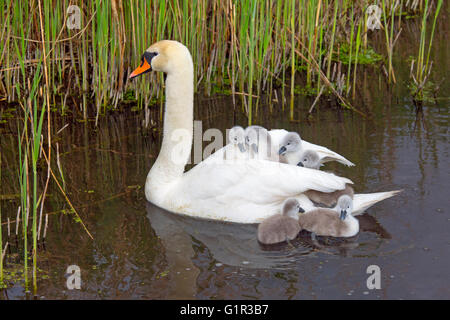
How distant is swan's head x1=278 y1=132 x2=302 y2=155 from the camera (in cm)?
620

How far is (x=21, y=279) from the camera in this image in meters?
4.84

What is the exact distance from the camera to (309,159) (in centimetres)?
Result: 619

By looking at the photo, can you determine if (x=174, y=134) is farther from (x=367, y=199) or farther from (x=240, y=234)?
(x=367, y=199)

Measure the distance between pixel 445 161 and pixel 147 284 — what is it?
3.13 m

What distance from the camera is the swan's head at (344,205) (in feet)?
17.2

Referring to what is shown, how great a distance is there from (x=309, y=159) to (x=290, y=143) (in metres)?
Result: 0.20

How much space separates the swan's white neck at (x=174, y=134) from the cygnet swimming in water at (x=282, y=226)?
1017 mm

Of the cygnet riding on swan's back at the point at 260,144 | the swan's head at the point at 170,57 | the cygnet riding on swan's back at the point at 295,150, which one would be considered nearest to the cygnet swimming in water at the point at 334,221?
the cygnet riding on swan's back at the point at 260,144

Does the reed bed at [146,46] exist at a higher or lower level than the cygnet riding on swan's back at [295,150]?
higher

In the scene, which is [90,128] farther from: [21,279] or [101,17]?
[21,279]

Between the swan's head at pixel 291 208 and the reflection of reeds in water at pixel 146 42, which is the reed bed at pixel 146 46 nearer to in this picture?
the reflection of reeds in water at pixel 146 42

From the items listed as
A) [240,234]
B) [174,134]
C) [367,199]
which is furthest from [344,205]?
[174,134]

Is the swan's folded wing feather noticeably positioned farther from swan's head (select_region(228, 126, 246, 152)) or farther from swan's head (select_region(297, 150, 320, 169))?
swan's head (select_region(297, 150, 320, 169))
